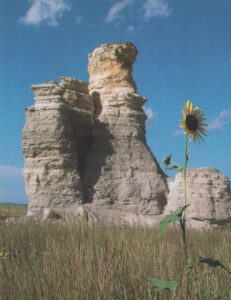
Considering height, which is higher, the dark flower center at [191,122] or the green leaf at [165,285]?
the dark flower center at [191,122]

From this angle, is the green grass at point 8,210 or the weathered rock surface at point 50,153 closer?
the green grass at point 8,210

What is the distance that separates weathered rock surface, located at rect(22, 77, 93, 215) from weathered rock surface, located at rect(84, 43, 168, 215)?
41.1 inches

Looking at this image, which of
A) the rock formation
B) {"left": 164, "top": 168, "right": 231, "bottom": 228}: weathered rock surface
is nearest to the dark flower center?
the rock formation

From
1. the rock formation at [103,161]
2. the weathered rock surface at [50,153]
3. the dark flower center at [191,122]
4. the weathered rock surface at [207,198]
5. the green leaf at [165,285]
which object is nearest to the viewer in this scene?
the green leaf at [165,285]

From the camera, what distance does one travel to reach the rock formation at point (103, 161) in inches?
514

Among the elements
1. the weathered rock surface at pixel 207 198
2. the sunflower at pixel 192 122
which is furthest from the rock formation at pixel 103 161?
the sunflower at pixel 192 122

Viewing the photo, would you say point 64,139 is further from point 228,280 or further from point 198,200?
point 228,280

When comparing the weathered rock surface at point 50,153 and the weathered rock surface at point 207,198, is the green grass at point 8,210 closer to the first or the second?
the weathered rock surface at point 50,153

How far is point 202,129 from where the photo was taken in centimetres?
245

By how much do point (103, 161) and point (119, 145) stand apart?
44.4 inches

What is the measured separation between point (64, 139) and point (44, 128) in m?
0.92

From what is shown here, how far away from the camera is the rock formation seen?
13047 mm

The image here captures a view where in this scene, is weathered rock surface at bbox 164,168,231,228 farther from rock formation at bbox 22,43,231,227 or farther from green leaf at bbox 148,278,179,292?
green leaf at bbox 148,278,179,292

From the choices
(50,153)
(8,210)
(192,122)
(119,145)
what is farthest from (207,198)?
(192,122)
